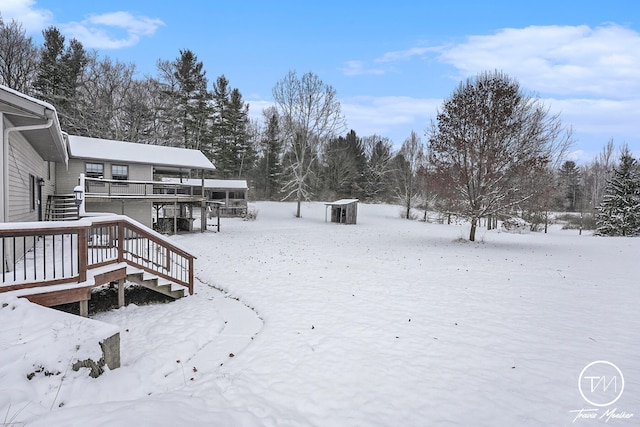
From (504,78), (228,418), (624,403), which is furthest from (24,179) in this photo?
(504,78)

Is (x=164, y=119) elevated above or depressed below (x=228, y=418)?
above

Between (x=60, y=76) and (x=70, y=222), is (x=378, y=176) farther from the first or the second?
(x=70, y=222)

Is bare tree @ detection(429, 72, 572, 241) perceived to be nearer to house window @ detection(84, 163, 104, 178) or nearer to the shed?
the shed

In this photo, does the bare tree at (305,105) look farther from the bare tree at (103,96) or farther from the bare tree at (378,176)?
the bare tree at (378,176)

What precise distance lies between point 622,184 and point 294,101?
30563mm

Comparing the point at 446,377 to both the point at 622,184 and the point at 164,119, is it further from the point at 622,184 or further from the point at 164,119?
the point at 164,119

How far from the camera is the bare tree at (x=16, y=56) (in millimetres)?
24453

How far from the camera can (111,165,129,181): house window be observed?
1952 cm

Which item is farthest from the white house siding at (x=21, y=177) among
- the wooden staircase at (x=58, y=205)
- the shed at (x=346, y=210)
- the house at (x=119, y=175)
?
the shed at (x=346, y=210)

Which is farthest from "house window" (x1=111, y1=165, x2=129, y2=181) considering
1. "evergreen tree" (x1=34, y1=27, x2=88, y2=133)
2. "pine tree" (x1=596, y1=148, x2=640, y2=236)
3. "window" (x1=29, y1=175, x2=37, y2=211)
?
"pine tree" (x1=596, y1=148, x2=640, y2=236)

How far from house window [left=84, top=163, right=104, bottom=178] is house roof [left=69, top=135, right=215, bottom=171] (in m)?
0.73

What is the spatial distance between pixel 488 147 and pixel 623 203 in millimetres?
20019

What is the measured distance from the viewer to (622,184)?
2755 cm

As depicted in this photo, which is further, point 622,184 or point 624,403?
point 622,184
